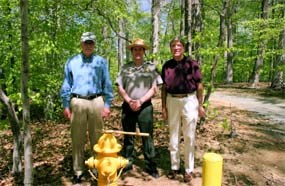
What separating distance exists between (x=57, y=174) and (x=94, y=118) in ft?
4.94

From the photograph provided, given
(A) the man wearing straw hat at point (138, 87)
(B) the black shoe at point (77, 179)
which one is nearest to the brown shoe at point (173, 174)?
(A) the man wearing straw hat at point (138, 87)

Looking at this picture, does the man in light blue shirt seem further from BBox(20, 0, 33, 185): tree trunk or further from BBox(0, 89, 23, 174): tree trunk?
BBox(0, 89, 23, 174): tree trunk

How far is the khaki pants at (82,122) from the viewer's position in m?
4.55

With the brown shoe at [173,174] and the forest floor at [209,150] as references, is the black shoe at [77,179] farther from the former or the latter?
the brown shoe at [173,174]

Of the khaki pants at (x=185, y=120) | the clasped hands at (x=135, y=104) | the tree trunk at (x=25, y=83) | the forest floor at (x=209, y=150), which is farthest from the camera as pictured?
the forest floor at (x=209, y=150)

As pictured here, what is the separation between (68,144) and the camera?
7645 mm

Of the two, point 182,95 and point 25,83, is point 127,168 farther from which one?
point 25,83

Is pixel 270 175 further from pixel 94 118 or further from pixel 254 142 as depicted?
pixel 94 118

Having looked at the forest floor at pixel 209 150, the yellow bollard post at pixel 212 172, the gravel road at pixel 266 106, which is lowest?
the forest floor at pixel 209 150

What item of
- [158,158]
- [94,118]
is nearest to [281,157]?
[158,158]

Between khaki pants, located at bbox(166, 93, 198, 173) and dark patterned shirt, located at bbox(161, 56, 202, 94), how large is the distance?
0.12 metres

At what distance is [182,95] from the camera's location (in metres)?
4.79

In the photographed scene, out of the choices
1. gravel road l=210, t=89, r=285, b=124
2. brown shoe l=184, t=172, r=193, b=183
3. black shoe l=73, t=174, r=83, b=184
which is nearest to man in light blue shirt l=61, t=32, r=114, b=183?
black shoe l=73, t=174, r=83, b=184

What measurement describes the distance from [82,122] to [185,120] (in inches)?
57.8
